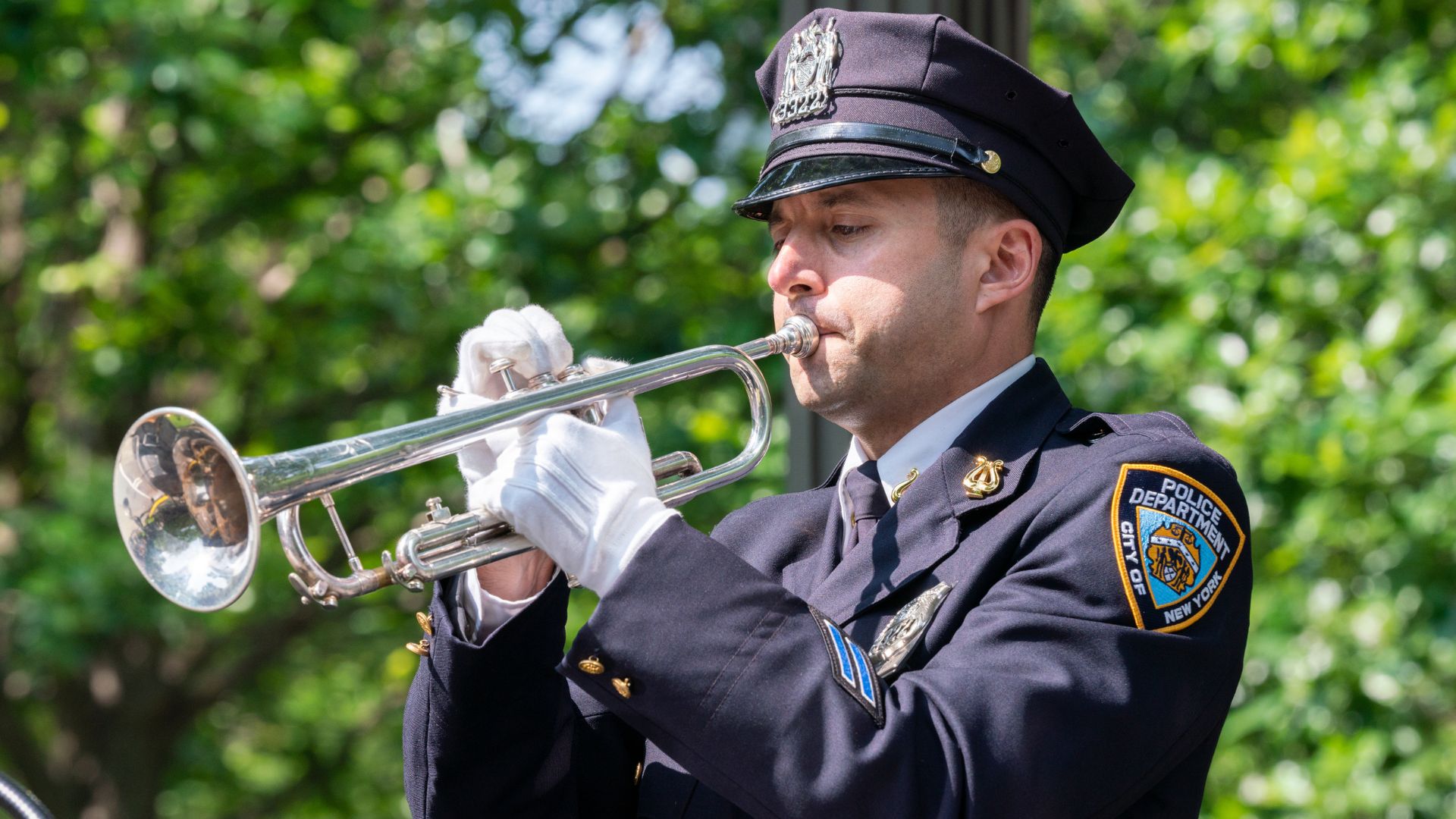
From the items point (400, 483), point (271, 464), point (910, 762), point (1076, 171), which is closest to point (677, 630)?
point (910, 762)

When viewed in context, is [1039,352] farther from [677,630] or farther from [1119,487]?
[677,630]

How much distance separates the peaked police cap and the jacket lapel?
10.3 inches

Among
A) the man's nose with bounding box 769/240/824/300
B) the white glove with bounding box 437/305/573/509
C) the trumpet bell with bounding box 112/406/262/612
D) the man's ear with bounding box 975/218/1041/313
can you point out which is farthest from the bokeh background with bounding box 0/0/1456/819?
the trumpet bell with bounding box 112/406/262/612

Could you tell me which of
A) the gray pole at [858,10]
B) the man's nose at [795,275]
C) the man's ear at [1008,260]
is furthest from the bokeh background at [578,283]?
the man's nose at [795,275]

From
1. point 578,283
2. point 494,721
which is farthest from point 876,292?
point 578,283

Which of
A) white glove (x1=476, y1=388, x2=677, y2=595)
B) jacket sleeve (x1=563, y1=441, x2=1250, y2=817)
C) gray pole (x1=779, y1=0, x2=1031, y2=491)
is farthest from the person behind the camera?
gray pole (x1=779, y1=0, x2=1031, y2=491)

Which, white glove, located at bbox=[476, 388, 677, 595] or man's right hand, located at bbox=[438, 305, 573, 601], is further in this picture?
man's right hand, located at bbox=[438, 305, 573, 601]

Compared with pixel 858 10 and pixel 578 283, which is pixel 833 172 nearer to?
pixel 858 10

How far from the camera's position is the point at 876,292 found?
220 cm

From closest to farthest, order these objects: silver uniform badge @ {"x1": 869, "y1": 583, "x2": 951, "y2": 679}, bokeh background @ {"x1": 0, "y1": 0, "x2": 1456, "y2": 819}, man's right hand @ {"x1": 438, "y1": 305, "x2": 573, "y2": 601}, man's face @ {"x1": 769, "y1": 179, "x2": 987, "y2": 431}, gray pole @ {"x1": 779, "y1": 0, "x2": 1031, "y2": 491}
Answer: silver uniform badge @ {"x1": 869, "y1": 583, "x2": 951, "y2": 679}, man's right hand @ {"x1": 438, "y1": 305, "x2": 573, "y2": 601}, man's face @ {"x1": 769, "y1": 179, "x2": 987, "y2": 431}, gray pole @ {"x1": 779, "y1": 0, "x2": 1031, "y2": 491}, bokeh background @ {"x1": 0, "y1": 0, "x2": 1456, "y2": 819}

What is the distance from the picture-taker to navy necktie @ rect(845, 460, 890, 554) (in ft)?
7.50

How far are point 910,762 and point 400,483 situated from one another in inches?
206

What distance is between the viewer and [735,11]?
21.7ft

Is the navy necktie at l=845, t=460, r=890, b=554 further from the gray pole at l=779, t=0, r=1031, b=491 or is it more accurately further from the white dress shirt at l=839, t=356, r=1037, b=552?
the gray pole at l=779, t=0, r=1031, b=491
